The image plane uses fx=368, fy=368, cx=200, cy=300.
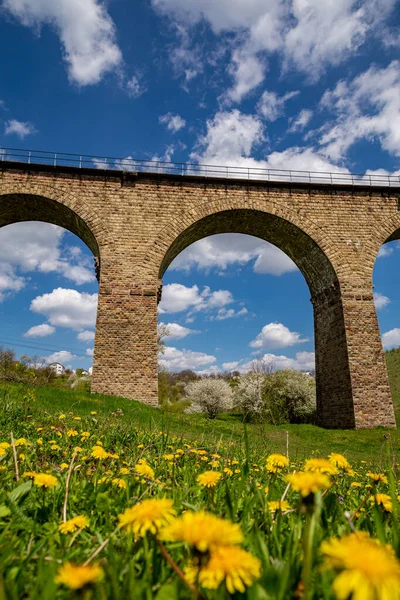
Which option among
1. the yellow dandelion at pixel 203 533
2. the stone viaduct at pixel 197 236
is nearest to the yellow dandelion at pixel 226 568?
the yellow dandelion at pixel 203 533

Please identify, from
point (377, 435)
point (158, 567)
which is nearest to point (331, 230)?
point (377, 435)

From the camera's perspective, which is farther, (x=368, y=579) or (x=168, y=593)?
(x=168, y=593)

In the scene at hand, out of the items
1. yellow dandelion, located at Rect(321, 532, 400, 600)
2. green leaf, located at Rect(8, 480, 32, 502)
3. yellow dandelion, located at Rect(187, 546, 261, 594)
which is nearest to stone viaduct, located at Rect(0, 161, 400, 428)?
green leaf, located at Rect(8, 480, 32, 502)

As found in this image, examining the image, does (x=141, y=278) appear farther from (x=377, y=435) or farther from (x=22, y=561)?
(x=22, y=561)

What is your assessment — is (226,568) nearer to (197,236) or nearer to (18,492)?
(18,492)

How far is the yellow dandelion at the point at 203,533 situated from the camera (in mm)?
642

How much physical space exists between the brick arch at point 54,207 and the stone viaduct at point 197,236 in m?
0.04

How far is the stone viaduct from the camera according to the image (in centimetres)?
1473

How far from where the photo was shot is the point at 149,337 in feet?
48.6

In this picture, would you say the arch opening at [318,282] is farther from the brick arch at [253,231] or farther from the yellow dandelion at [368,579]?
the yellow dandelion at [368,579]

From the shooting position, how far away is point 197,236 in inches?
702

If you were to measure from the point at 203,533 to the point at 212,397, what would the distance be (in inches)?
1115

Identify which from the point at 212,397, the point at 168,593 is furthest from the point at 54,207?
the point at 212,397

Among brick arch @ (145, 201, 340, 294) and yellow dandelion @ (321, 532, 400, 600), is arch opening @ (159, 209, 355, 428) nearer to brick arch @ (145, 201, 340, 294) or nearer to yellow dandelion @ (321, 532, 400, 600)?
brick arch @ (145, 201, 340, 294)
